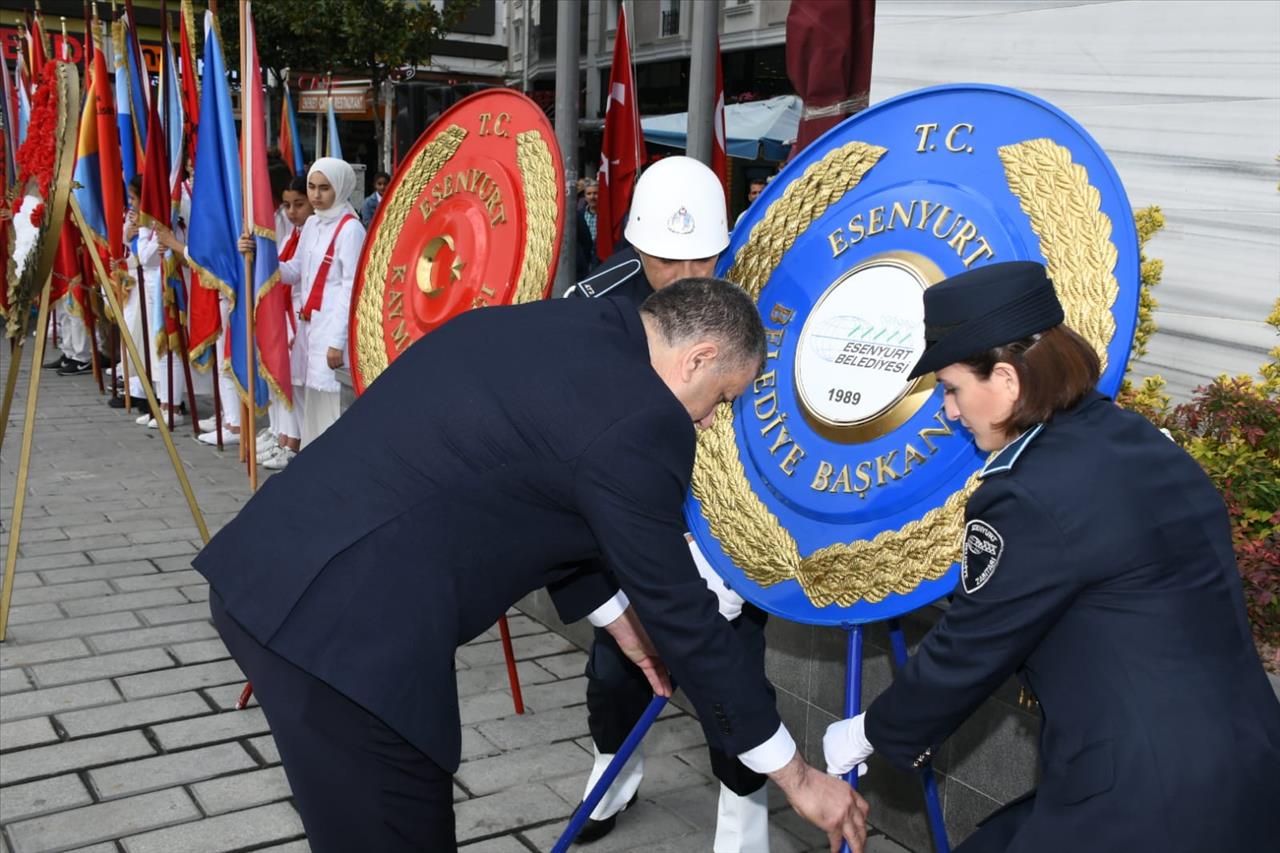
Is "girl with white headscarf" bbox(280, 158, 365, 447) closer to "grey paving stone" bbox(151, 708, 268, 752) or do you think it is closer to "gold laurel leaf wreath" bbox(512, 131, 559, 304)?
"grey paving stone" bbox(151, 708, 268, 752)

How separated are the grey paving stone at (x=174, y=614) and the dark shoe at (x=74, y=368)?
7.52m

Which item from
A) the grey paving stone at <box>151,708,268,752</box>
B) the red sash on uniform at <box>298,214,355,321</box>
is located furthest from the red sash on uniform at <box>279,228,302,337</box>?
the grey paving stone at <box>151,708,268,752</box>

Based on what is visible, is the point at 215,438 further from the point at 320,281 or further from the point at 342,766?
the point at 342,766

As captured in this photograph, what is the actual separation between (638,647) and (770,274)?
3.12ft

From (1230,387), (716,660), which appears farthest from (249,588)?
(1230,387)

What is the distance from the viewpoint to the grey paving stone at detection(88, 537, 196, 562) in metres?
6.02

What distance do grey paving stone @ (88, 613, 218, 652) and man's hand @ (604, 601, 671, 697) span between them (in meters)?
2.65

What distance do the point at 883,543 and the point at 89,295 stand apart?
9609mm

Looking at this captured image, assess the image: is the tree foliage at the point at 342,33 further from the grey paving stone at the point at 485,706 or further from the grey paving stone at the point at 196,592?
the grey paving stone at the point at 485,706

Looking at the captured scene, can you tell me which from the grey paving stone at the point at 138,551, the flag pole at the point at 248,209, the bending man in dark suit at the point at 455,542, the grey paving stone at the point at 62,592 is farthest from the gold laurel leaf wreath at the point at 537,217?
the grey paving stone at the point at 138,551

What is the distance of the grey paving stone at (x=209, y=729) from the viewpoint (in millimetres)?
4066

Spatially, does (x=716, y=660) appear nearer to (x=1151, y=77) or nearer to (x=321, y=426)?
(x=1151, y=77)

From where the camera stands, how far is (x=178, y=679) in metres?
4.58

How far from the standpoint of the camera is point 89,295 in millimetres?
10391
